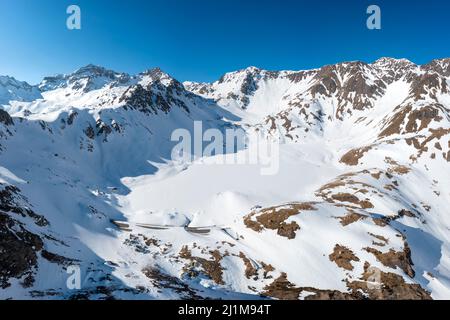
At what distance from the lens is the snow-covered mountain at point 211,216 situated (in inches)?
1447

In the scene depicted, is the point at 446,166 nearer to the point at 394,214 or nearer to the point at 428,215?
the point at 428,215

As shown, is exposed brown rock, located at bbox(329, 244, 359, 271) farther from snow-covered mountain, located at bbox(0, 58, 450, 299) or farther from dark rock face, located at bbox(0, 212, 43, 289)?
dark rock face, located at bbox(0, 212, 43, 289)

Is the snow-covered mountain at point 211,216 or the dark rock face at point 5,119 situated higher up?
the dark rock face at point 5,119

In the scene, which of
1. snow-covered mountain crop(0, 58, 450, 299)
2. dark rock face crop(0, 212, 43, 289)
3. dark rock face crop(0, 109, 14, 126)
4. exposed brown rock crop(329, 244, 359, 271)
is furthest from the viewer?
dark rock face crop(0, 109, 14, 126)

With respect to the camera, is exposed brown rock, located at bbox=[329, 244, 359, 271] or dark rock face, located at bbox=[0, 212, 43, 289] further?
exposed brown rock, located at bbox=[329, 244, 359, 271]

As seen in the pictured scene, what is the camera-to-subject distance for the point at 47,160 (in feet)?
284

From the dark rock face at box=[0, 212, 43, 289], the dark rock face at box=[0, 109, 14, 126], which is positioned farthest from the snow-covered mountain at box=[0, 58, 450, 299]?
the dark rock face at box=[0, 109, 14, 126]

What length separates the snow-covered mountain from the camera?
1447 inches

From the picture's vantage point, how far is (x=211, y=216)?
235ft

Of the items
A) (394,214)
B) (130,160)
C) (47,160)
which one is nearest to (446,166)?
(394,214)

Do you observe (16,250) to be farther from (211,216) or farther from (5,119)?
(5,119)

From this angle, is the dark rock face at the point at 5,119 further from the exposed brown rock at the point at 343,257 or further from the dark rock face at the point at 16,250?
the exposed brown rock at the point at 343,257

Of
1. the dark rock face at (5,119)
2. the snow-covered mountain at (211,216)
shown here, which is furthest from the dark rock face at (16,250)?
the dark rock face at (5,119)

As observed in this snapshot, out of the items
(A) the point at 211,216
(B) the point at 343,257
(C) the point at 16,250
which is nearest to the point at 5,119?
(A) the point at 211,216
